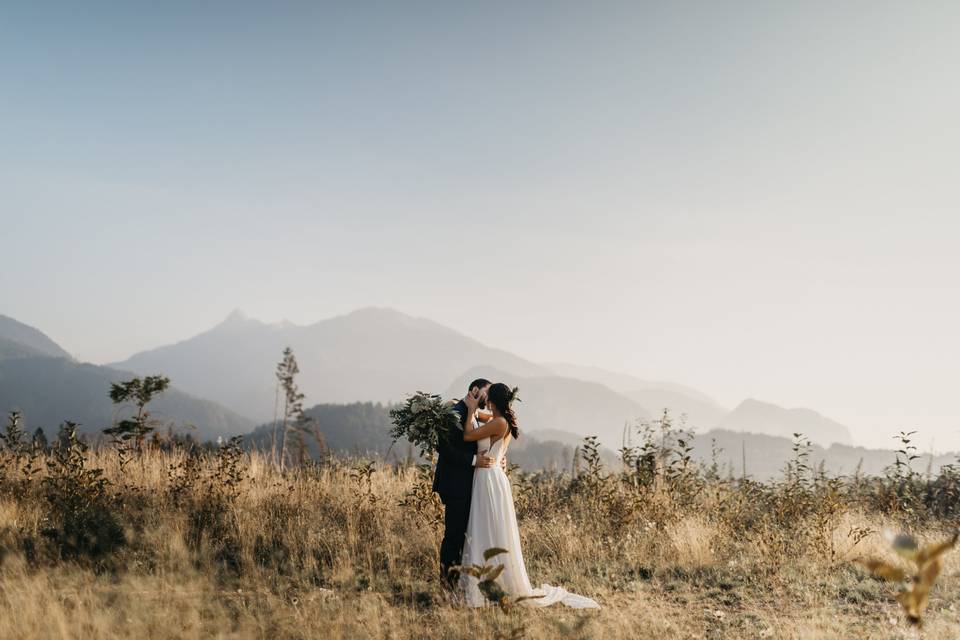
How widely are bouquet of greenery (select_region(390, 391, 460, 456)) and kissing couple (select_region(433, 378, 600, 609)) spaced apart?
0.34 feet

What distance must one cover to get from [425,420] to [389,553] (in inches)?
88.9

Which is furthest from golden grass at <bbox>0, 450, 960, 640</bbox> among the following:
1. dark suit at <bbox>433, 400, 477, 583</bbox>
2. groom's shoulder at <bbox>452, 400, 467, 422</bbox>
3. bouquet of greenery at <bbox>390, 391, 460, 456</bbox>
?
groom's shoulder at <bbox>452, 400, 467, 422</bbox>

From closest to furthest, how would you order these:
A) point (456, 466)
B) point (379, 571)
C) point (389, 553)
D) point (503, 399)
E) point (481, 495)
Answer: point (481, 495) < point (503, 399) < point (456, 466) < point (379, 571) < point (389, 553)

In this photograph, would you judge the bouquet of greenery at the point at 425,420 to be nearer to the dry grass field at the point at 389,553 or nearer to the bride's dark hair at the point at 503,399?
the bride's dark hair at the point at 503,399

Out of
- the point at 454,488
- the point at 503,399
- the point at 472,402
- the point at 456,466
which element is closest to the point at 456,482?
the point at 454,488

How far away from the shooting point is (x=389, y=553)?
8125 millimetres

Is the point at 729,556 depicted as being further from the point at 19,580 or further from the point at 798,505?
the point at 19,580

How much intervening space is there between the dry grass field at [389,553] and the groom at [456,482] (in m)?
0.51

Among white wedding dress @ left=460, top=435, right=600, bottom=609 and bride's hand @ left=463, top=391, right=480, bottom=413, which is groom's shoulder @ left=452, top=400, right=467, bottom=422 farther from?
→ white wedding dress @ left=460, top=435, right=600, bottom=609

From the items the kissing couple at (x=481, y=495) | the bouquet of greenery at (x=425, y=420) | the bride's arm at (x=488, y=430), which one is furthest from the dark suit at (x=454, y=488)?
the bride's arm at (x=488, y=430)

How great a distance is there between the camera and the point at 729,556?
27.9ft

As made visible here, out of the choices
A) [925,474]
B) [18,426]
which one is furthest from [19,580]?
[925,474]

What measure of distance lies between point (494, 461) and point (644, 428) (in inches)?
195

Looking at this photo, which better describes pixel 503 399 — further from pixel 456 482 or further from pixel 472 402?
pixel 456 482
